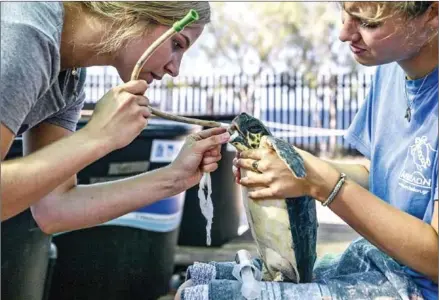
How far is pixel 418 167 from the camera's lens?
145cm

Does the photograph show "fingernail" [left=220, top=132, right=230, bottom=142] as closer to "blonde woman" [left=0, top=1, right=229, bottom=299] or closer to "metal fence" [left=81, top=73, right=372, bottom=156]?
"blonde woman" [left=0, top=1, right=229, bottom=299]

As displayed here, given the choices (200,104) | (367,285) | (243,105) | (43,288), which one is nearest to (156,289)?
(43,288)

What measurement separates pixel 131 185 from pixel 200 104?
37.5 feet

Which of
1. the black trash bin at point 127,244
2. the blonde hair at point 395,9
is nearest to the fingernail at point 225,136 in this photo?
the blonde hair at point 395,9

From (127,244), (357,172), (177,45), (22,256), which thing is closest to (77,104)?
(177,45)

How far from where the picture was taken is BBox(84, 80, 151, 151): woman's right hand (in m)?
1.38

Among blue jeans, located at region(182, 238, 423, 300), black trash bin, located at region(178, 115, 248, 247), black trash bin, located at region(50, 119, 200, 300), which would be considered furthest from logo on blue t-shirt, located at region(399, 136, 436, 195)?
black trash bin, located at region(178, 115, 248, 247)

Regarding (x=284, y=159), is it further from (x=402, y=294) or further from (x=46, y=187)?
(x=46, y=187)

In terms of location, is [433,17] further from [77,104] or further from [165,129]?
[165,129]

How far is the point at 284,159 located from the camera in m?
1.35

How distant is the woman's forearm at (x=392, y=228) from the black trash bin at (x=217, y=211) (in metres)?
2.54

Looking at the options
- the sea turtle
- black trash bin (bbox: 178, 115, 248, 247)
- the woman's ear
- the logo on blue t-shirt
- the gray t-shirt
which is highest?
the woman's ear

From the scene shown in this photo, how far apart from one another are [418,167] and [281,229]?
14.0 inches

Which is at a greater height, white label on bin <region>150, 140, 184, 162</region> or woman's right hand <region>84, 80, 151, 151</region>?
woman's right hand <region>84, 80, 151, 151</region>
